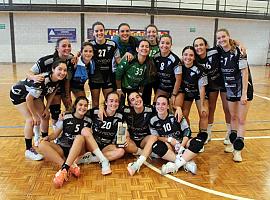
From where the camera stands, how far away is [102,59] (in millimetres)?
3859

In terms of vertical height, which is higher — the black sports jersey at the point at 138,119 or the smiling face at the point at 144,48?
the smiling face at the point at 144,48

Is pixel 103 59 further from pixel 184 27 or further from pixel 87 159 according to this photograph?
pixel 184 27

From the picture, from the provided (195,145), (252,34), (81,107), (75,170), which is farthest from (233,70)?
(252,34)

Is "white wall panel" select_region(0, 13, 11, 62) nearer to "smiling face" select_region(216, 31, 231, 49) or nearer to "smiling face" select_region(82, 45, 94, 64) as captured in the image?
"smiling face" select_region(82, 45, 94, 64)

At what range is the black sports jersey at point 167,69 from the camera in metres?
3.72

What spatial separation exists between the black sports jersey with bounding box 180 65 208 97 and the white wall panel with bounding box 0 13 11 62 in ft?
39.9

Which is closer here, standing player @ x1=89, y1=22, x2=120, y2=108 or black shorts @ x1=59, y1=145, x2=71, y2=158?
black shorts @ x1=59, y1=145, x2=71, y2=158

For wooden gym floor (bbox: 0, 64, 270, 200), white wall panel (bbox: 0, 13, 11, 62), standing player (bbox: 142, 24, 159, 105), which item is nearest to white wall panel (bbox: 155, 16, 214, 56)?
white wall panel (bbox: 0, 13, 11, 62)

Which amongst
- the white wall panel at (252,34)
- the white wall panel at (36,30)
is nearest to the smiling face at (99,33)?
the white wall panel at (36,30)

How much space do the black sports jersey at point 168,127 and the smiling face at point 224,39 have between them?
1.08 meters

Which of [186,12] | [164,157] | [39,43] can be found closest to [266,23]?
[186,12]

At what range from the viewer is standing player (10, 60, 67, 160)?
10.7 ft

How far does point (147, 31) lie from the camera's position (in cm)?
402

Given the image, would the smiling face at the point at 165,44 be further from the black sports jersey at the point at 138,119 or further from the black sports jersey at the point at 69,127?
the black sports jersey at the point at 69,127
